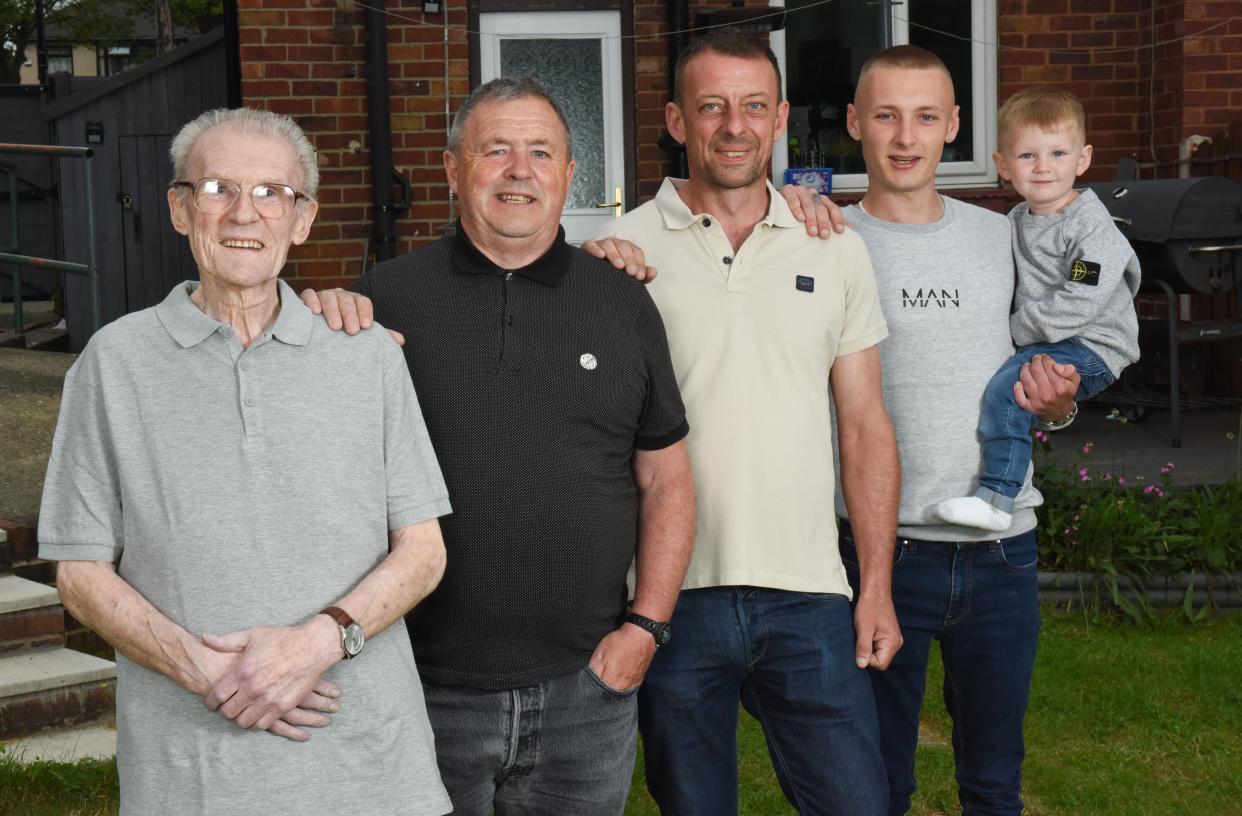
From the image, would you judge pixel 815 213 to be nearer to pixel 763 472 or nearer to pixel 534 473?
pixel 763 472

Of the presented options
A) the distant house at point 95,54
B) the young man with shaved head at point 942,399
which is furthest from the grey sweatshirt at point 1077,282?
the distant house at point 95,54

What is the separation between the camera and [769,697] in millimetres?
2918

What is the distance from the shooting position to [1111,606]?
5.61 metres

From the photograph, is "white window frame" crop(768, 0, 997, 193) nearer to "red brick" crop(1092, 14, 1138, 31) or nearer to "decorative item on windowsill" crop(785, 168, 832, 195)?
"decorative item on windowsill" crop(785, 168, 832, 195)

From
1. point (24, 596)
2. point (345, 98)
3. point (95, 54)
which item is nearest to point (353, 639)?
point (24, 596)

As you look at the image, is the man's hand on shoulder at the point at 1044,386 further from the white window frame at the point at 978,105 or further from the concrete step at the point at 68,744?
the white window frame at the point at 978,105

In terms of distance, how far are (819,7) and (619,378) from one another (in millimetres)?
6378

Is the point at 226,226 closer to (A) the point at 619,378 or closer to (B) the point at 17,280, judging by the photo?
(A) the point at 619,378

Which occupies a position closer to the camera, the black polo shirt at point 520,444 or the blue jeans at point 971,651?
the black polo shirt at point 520,444

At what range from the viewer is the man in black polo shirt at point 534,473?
8.39ft

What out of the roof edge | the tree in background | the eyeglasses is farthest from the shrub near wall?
Answer: the tree in background

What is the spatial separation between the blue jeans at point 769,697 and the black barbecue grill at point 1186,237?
494 cm

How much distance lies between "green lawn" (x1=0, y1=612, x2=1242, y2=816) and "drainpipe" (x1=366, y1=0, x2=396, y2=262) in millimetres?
3741

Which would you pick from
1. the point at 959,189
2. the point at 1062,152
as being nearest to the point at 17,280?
the point at 959,189
